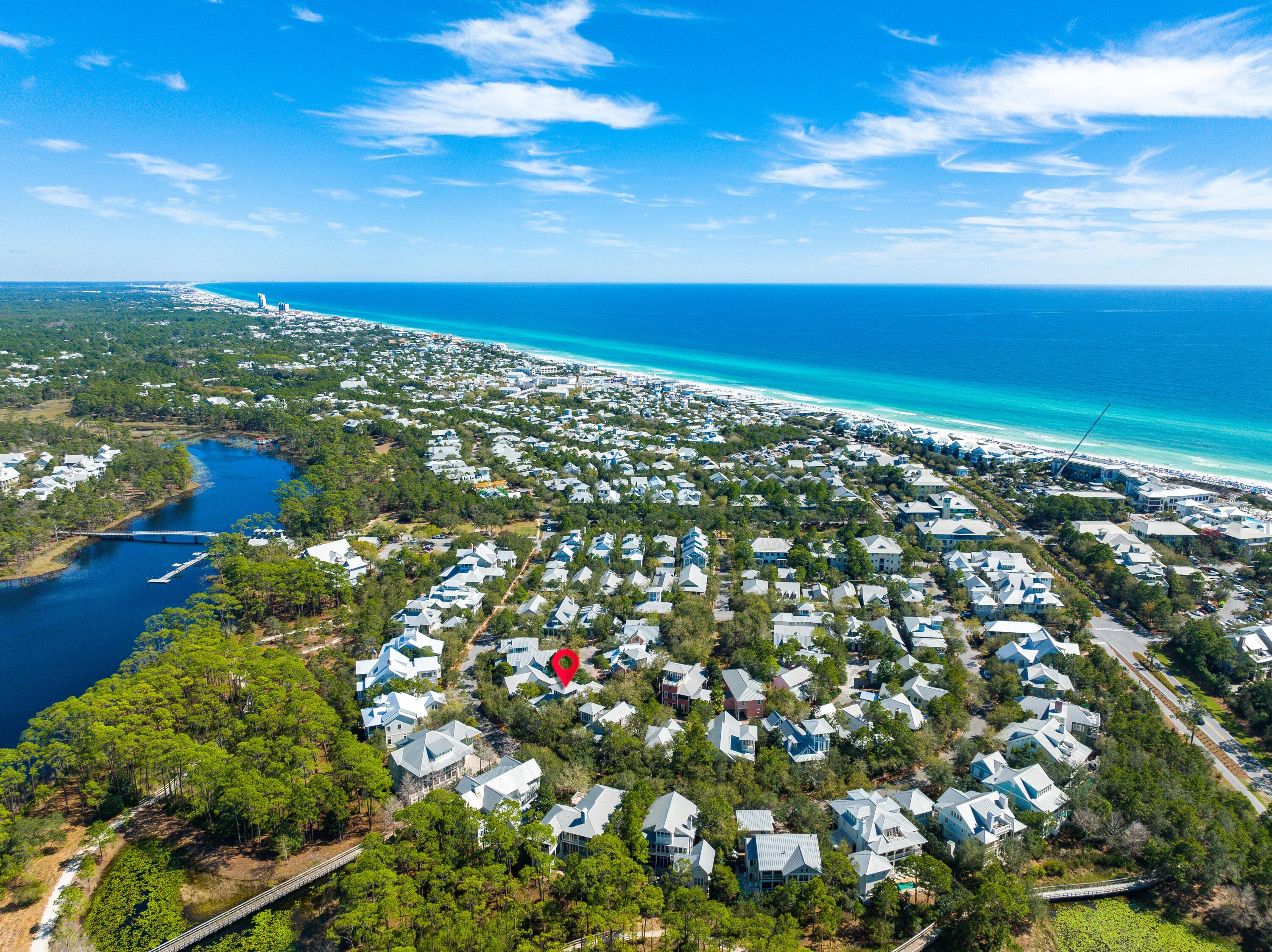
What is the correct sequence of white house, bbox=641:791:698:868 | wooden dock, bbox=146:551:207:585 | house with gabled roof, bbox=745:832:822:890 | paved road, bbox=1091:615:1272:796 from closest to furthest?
house with gabled roof, bbox=745:832:822:890 → white house, bbox=641:791:698:868 → paved road, bbox=1091:615:1272:796 → wooden dock, bbox=146:551:207:585

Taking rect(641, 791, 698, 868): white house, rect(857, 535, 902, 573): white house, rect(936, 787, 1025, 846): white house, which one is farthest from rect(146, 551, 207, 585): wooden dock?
rect(936, 787, 1025, 846): white house

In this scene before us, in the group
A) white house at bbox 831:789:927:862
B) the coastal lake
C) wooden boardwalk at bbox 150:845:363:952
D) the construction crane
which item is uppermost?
the construction crane

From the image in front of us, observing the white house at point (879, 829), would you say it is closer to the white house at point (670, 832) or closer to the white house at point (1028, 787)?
the white house at point (1028, 787)

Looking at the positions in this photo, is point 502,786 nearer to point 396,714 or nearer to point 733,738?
point 396,714

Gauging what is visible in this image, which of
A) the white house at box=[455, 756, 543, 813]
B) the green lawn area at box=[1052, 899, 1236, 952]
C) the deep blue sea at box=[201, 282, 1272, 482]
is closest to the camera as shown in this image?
the green lawn area at box=[1052, 899, 1236, 952]

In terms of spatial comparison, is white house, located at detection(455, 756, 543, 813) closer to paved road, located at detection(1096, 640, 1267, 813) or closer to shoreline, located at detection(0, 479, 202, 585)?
paved road, located at detection(1096, 640, 1267, 813)

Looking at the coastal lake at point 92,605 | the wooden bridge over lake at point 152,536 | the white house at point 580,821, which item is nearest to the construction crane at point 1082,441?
the white house at point 580,821

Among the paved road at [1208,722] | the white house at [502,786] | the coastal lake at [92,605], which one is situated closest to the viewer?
the white house at [502,786]
